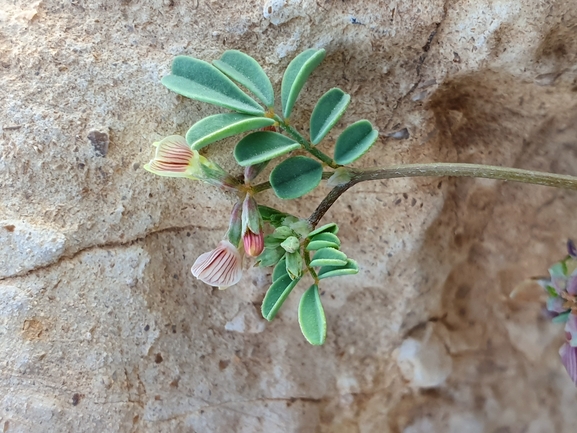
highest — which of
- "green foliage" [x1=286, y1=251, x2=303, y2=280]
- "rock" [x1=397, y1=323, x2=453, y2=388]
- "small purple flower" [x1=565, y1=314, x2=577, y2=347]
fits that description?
"green foliage" [x1=286, y1=251, x2=303, y2=280]

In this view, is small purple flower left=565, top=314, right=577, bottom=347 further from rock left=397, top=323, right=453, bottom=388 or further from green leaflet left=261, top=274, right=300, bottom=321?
green leaflet left=261, top=274, right=300, bottom=321

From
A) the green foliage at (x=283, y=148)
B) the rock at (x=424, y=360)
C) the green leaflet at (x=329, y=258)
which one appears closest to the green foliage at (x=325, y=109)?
the green foliage at (x=283, y=148)

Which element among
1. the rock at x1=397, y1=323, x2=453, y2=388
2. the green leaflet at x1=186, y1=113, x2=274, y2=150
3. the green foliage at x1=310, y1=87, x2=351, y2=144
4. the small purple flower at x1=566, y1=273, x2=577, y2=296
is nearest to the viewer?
the green leaflet at x1=186, y1=113, x2=274, y2=150

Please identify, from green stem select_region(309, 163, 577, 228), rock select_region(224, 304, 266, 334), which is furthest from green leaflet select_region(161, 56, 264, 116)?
rock select_region(224, 304, 266, 334)

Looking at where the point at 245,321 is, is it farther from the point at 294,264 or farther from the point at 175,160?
the point at 175,160

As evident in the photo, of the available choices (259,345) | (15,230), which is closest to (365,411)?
(259,345)

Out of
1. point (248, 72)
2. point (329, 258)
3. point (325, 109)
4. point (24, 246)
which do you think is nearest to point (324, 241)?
point (329, 258)

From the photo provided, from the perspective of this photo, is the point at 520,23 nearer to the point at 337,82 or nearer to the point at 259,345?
the point at 337,82
